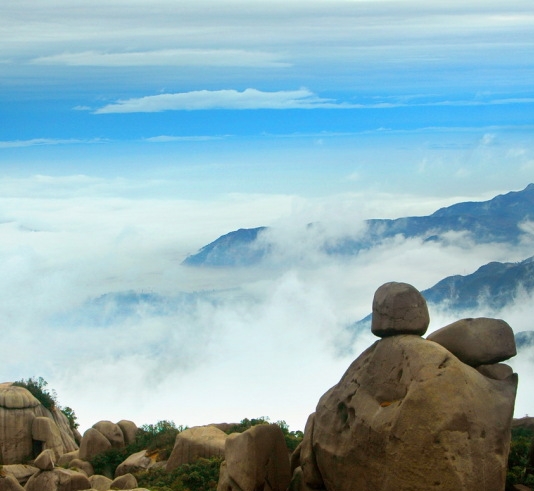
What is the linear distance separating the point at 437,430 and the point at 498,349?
451 cm

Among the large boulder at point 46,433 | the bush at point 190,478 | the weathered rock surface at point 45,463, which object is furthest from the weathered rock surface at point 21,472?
the large boulder at point 46,433

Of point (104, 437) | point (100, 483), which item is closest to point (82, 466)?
point (104, 437)

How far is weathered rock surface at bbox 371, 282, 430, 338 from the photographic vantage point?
30.1m

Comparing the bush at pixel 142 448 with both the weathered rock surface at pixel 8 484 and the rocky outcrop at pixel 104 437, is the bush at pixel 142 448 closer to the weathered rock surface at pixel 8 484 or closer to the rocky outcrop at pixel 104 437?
the rocky outcrop at pixel 104 437

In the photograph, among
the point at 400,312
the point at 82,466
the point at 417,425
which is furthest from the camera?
the point at 82,466

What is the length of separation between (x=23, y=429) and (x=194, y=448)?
14.2 m

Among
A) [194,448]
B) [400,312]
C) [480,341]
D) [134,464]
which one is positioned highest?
[400,312]

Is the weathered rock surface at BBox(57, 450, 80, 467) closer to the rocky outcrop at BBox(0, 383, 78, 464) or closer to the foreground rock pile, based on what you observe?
the rocky outcrop at BBox(0, 383, 78, 464)

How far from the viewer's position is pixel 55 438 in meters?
55.2

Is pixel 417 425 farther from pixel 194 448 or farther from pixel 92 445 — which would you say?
pixel 92 445

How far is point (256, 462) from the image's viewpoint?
33031 mm

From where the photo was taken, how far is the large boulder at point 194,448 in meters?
45.2

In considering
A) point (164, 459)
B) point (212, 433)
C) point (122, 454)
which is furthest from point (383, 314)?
point (122, 454)

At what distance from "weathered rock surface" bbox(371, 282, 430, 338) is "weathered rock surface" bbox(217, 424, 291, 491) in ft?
20.0
